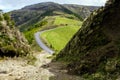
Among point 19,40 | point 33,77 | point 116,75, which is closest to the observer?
point 116,75

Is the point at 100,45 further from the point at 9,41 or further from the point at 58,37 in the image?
the point at 58,37

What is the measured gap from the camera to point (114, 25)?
192ft

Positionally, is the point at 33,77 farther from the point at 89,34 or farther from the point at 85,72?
the point at 89,34

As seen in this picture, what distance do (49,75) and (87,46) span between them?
12.4m

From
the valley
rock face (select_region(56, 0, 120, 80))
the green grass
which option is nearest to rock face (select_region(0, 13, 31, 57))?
the valley

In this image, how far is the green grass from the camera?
140m

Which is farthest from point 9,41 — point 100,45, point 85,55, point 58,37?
point 58,37

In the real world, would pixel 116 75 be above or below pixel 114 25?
below

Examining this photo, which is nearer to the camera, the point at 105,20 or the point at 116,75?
the point at 116,75

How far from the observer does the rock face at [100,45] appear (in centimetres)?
4850

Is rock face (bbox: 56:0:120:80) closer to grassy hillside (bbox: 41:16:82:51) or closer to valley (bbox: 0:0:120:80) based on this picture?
valley (bbox: 0:0:120:80)

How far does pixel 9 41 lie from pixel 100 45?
1362 inches

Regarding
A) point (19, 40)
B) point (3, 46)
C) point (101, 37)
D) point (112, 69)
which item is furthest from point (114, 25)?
point (19, 40)

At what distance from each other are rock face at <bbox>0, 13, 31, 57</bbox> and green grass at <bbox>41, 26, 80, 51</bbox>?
4379 cm
